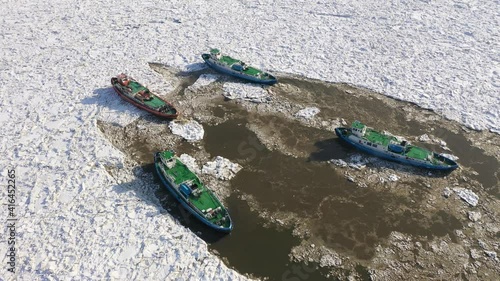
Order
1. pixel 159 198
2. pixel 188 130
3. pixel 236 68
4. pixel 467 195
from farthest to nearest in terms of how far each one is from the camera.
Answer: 1. pixel 236 68
2. pixel 188 130
3. pixel 467 195
4. pixel 159 198

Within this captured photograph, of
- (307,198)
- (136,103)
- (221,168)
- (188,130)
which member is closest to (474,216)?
(307,198)

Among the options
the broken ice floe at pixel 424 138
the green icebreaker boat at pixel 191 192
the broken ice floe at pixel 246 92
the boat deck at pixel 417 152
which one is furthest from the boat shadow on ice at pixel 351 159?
the green icebreaker boat at pixel 191 192

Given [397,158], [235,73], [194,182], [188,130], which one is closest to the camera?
[194,182]

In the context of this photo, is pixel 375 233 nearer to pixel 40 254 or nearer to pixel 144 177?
pixel 144 177

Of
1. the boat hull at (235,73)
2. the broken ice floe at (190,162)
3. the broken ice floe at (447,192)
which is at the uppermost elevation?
the boat hull at (235,73)

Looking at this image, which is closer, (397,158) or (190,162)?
(190,162)

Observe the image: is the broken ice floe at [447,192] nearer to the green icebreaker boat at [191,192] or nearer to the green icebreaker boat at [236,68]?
the green icebreaker boat at [191,192]

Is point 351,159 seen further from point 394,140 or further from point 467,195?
point 467,195
